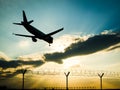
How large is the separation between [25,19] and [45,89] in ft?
175

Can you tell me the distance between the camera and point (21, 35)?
2542 inches

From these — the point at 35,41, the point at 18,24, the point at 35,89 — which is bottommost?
the point at 35,89

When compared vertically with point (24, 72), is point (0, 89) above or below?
below

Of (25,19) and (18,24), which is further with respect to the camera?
(25,19)

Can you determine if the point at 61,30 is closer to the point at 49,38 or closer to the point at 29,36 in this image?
the point at 49,38

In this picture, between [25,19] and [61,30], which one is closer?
[61,30]

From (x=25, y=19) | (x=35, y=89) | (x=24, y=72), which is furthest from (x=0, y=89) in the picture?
(x=25, y=19)

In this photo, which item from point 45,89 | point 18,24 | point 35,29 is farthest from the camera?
point 45,89

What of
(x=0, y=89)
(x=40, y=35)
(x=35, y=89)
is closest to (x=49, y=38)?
(x=40, y=35)

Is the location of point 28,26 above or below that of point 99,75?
above

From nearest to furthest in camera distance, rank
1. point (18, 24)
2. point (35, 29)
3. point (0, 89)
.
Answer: point (18, 24) → point (35, 29) → point (0, 89)

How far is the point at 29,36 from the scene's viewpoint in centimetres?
6450

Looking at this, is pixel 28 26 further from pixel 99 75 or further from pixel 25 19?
pixel 99 75

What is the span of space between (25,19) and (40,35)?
8303mm
